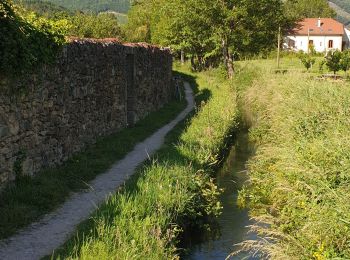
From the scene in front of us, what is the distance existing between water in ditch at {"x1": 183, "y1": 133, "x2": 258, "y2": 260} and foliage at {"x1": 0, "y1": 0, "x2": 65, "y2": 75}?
160 inches

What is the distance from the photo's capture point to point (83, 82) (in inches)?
476

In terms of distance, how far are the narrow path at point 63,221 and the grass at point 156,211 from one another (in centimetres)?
34

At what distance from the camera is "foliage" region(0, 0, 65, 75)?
25.9 ft

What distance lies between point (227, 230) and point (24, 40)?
478 cm

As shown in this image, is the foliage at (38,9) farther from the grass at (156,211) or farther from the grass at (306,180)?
the grass at (306,180)

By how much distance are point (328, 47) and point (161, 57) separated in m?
72.7

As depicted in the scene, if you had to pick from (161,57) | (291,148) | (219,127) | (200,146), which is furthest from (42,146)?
(161,57)

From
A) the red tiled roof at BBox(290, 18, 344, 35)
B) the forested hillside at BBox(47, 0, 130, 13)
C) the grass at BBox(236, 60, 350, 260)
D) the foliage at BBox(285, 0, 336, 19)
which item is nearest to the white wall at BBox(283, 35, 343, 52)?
the red tiled roof at BBox(290, 18, 344, 35)

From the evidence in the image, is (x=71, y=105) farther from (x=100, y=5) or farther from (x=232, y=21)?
(x=100, y=5)

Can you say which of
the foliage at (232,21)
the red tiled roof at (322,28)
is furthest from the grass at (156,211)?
the red tiled roof at (322,28)

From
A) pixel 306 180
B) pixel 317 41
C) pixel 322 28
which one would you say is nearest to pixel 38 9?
pixel 306 180

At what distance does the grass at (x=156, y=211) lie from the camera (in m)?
5.69

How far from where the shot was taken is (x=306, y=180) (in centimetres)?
746

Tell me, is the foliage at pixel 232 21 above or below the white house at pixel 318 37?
below
